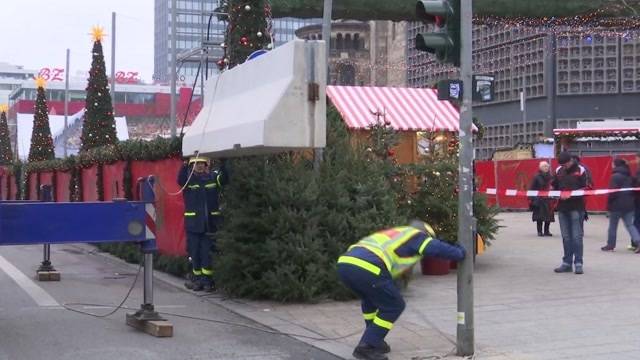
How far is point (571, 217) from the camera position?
38.0 feet

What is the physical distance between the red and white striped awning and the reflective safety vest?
1132 centimetres

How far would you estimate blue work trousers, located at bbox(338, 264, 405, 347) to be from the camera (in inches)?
252

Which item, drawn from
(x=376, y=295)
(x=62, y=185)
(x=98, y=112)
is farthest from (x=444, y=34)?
(x=98, y=112)

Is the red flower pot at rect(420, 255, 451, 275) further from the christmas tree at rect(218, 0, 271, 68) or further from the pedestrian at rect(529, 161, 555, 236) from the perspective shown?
the pedestrian at rect(529, 161, 555, 236)

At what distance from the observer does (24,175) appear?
28.8 m

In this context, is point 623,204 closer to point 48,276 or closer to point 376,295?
point 376,295

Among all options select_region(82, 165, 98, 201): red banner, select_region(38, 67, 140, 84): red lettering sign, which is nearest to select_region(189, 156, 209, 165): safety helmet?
select_region(82, 165, 98, 201): red banner

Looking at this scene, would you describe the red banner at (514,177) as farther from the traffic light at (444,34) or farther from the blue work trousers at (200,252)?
the traffic light at (444,34)

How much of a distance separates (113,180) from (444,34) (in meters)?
10.8

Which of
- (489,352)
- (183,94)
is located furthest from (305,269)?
(183,94)

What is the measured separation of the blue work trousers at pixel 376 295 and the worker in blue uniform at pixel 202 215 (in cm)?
425

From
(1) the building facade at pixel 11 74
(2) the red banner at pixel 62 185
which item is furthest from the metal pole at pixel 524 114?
(1) the building facade at pixel 11 74

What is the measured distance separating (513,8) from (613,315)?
10.7 metres

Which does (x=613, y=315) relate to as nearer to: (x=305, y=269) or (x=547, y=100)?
(x=305, y=269)
